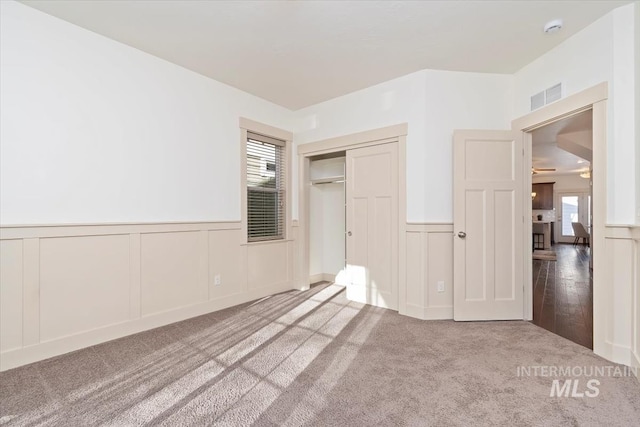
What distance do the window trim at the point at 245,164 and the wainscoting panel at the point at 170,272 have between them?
0.68 metres

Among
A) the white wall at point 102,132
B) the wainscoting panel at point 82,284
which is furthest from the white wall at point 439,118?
the wainscoting panel at point 82,284

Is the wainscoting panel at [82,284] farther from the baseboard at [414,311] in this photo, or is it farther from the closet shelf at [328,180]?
the baseboard at [414,311]

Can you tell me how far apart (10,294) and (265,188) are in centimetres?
278

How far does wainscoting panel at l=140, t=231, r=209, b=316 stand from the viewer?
3.10 m

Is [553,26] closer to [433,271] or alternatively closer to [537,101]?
[537,101]

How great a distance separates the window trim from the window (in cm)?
5

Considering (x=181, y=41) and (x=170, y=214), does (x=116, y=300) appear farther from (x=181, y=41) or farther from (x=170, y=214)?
(x=181, y=41)

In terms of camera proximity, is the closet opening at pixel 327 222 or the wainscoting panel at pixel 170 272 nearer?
the wainscoting panel at pixel 170 272

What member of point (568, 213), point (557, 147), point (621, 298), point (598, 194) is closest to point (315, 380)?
point (621, 298)

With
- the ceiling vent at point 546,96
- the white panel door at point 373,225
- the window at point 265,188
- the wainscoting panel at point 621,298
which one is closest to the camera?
the wainscoting panel at point 621,298

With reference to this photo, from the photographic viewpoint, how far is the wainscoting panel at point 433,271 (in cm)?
345

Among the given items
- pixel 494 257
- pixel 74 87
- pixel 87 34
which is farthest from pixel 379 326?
pixel 87 34

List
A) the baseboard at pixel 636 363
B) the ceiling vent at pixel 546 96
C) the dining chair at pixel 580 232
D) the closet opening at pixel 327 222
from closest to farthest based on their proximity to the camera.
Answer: the baseboard at pixel 636 363 < the ceiling vent at pixel 546 96 < the closet opening at pixel 327 222 < the dining chair at pixel 580 232

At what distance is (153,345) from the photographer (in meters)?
2.72
